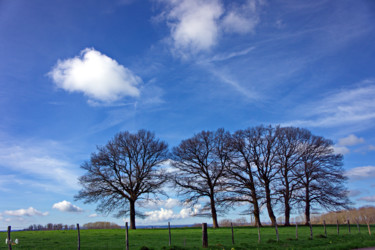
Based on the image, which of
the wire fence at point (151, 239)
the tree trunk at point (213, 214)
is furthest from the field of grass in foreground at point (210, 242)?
the tree trunk at point (213, 214)

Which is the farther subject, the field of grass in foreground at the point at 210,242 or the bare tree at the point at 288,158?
the bare tree at the point at 288,158

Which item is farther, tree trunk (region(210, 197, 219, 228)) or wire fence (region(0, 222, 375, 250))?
tree trunk (region(210, 197, 219, 228))

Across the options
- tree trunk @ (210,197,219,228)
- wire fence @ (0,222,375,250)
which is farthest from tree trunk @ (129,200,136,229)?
wire fence @ (0,222,375,250)

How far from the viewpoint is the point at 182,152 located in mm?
43594

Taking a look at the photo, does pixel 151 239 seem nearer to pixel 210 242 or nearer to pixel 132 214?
pixel 210 242

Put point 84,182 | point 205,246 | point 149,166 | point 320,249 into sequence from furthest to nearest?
point 149,166, point 84,182, point 205,246, point 320,249

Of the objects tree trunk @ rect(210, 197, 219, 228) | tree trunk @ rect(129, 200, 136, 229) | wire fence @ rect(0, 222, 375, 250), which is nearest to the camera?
wire fence @ rect(0, 222, 375, 250)

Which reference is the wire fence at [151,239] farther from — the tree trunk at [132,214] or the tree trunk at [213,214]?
the tree trunk at [213,214]

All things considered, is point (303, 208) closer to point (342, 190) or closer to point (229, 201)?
point (342, 190)

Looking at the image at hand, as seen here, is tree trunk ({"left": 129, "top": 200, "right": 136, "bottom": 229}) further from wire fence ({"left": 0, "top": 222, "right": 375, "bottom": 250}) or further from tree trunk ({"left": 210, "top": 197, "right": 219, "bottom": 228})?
wire fence ({"left": 0, "top": 222, "right": 375, "bottom": 250})

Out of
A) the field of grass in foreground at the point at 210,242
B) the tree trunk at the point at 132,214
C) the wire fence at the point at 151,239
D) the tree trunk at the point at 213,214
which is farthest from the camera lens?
the tree trunk at the point at 213,214

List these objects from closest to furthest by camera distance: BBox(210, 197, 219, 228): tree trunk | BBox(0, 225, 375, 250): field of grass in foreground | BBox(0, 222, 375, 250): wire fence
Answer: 1. BBox(0, 225, 375, 250): field of grass in foreground
2. BBox(0, 222, 375, 250): wire fence
3. BBox(210, 197, 219, 228): tree trunk

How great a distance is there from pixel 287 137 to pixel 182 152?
15.8 m

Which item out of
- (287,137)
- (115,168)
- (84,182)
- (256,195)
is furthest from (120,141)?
(287,137)
